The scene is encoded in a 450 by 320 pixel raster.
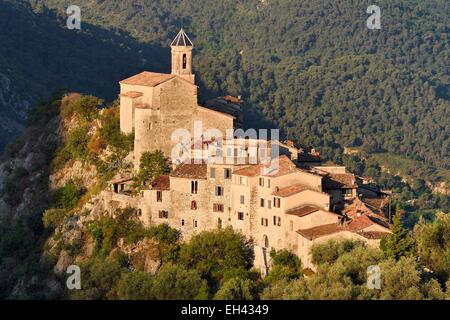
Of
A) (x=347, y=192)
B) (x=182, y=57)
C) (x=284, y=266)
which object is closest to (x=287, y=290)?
(x=284, y=266)

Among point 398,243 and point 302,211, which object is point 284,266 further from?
point 398,243

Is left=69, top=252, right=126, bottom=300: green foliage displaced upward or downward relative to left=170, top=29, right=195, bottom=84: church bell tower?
downward

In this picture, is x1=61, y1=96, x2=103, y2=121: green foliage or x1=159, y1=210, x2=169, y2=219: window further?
x1=61, y1=96, x2=103, y2=121: green foliage

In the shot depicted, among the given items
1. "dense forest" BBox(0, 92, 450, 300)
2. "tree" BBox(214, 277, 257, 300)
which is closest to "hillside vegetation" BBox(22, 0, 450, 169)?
"dense forest" BBox(0, 92, 450, 300)

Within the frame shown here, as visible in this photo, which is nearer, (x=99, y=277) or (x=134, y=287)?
(x=134, y=287)

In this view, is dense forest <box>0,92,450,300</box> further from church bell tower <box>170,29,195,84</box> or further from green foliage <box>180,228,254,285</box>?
church bell tower <box>170,29,195,84</box>
